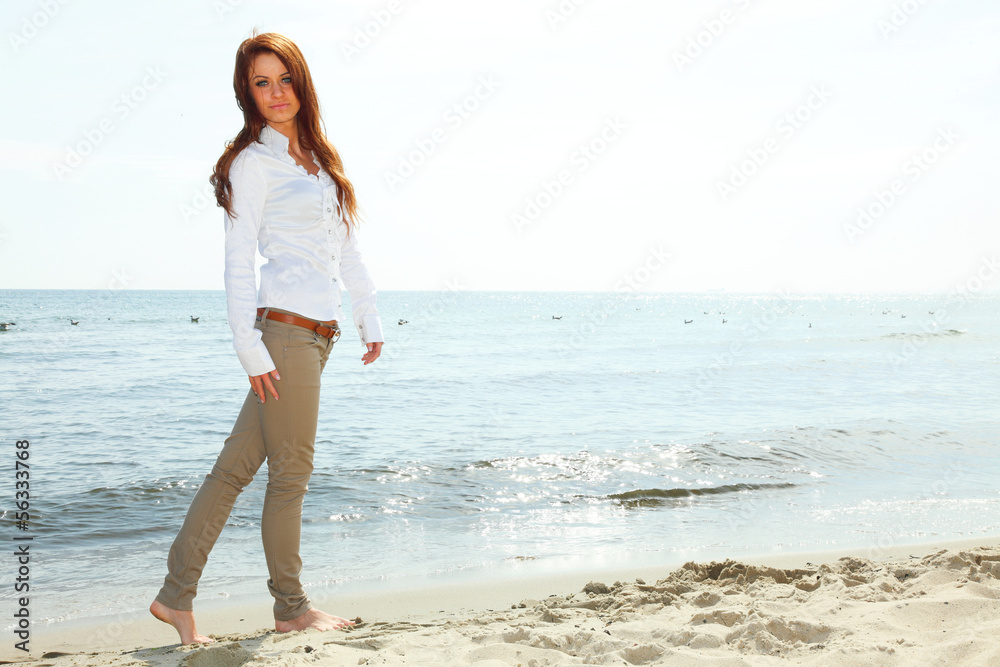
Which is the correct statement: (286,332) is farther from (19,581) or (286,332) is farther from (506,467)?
(506,467)

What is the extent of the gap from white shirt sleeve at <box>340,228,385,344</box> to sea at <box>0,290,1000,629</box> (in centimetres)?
157

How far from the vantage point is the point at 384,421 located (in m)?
9.54

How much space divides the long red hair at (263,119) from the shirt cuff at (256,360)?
1.63 feet

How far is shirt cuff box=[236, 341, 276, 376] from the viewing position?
234cm

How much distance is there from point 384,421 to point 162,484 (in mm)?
3755

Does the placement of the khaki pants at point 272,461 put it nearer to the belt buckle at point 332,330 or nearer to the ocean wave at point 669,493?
the belt buckle at point 332,330

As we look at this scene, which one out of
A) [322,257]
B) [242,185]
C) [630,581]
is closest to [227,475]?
[322,257]

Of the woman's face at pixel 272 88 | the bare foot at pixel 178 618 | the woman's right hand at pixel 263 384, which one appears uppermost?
the woman's face at pixel 272 88

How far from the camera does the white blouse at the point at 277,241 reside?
2.36 meters

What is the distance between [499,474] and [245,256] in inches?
178

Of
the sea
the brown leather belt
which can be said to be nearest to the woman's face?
the brown leather belt

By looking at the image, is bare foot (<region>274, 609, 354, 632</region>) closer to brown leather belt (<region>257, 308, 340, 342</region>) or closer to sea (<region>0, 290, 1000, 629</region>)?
sea (<region>0, 290, 1000, 629</region>)

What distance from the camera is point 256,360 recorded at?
7.70ft

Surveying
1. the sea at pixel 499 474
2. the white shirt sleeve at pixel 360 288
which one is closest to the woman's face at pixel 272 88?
the white shirt sleeve at pixel 360 288
